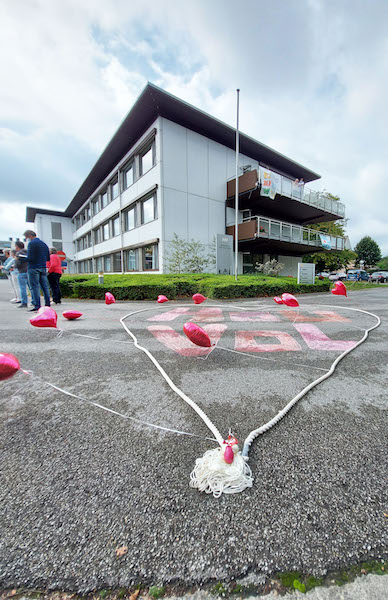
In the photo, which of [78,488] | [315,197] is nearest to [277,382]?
[78,488]

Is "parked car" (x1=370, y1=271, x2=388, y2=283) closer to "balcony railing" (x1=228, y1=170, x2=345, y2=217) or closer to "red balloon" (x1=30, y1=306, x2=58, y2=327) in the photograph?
"balcony railing" (x1=228, y1=170, x2=345, y2=217)

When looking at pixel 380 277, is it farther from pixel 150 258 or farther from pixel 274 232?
pixel 150 258

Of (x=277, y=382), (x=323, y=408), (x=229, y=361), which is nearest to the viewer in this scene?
(x=323, y=408)

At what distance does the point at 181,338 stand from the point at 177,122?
52.9ft

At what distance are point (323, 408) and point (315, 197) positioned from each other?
22516 millimetres

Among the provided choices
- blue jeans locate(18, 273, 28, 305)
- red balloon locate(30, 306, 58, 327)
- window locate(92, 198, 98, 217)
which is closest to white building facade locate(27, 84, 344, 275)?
window locate(92, 198, 98, 217)

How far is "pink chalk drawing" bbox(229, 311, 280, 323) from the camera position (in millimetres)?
5621

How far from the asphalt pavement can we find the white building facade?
1340 centimetres

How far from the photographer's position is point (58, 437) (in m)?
1.59

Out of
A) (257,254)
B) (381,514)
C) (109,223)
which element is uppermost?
(109,223)

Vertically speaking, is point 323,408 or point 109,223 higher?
point 109,223

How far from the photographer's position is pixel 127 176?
768 inches

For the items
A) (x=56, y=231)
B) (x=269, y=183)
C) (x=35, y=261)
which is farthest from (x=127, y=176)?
(x=56, y=231)

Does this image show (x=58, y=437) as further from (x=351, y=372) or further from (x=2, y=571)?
(x=351, y=372)
